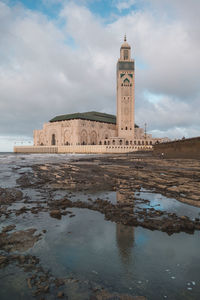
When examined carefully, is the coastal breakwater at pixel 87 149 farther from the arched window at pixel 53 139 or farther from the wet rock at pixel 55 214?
the wet rock at pixel 55 214

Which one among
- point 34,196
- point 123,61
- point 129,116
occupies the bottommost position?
point 34,196

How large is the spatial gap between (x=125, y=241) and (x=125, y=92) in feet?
314

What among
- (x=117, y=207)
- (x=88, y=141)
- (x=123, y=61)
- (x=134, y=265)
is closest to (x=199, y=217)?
(x=117, y=207)

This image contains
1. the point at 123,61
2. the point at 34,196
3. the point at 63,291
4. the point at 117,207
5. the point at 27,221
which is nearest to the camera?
the point at 63,291

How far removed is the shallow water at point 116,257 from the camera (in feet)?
6.74

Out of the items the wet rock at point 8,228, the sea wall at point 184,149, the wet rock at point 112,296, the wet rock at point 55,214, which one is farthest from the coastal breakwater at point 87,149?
the wet rock at point 112,296

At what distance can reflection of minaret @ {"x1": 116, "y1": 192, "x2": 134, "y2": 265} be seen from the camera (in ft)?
8.56

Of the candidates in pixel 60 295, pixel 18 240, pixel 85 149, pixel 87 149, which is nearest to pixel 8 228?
pixel 18 240

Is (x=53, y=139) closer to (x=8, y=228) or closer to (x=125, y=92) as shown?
(x=125, y=92)

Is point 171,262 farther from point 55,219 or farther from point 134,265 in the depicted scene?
point 55,219

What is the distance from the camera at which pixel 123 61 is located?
304 feet

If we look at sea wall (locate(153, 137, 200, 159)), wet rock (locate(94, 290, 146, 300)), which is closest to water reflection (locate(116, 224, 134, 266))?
wet rock (locate(94, 290, 146, 300))

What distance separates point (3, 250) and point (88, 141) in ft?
307

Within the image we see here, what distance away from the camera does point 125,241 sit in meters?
3.05
